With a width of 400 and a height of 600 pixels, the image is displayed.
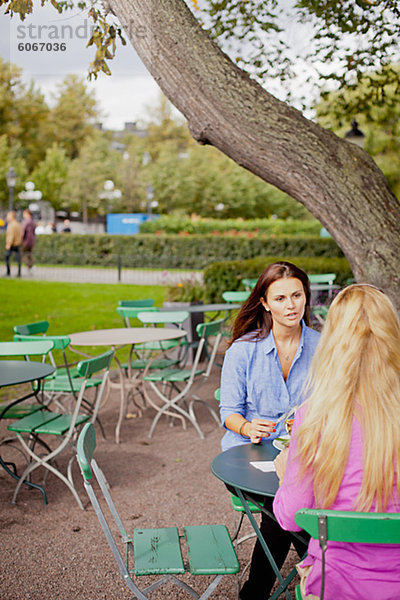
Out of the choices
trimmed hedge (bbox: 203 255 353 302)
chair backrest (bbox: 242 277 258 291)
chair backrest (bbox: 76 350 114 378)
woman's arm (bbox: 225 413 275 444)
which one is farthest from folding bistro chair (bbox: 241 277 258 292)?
woman's arm (bbox: 225 413 275 444)

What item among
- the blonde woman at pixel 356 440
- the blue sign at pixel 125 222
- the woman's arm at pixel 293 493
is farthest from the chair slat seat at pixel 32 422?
the blue sign at pixel 125 222

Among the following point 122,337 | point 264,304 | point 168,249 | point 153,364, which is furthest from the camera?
point 168,249

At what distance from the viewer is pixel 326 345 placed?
2102 millimetres

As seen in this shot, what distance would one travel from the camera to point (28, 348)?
16.8 ft

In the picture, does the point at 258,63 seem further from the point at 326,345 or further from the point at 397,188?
the point at 397,188

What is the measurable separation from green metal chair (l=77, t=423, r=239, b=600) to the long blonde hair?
33.3 inches

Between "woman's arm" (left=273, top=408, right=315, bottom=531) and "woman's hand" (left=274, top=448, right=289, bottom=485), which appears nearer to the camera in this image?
"woman's arm" (left=273, top=408, right=315, bottom=531)

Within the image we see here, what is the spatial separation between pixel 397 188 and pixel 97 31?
23549mm

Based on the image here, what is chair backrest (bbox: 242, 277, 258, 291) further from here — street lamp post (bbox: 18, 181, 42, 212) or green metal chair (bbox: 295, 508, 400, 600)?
street lamp post (bbox: 18, 181, 42, 212)

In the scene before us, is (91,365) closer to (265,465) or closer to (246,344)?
(246,344)

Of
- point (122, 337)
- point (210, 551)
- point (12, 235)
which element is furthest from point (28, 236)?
point (210, 551)

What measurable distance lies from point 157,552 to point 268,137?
3.26 meters

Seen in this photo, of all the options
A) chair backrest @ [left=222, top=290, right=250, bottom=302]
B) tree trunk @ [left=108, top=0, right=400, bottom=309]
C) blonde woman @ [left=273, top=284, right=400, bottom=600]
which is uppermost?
tree trunk @ [left=108, top=0, right=400, bottom=309]

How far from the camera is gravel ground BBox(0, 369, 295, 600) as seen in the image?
11.4 ft
